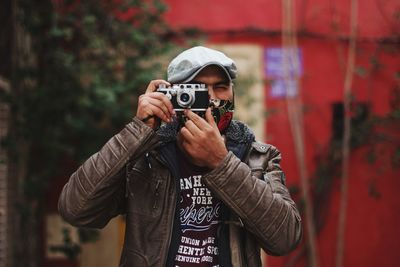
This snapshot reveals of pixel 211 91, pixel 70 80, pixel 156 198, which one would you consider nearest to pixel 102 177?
pixel 156 198

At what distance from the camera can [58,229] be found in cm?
600

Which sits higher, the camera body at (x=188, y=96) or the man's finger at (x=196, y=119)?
the camera body at (x=188, y=96)

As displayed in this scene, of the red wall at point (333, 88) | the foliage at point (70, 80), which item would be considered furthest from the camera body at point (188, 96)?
the red wall at point (333, 88)

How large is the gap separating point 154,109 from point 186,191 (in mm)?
314

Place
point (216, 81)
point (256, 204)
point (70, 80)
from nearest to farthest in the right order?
point (256, 204)
point (216, 81)
point (70, 80)

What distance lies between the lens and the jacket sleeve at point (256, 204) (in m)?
1.99

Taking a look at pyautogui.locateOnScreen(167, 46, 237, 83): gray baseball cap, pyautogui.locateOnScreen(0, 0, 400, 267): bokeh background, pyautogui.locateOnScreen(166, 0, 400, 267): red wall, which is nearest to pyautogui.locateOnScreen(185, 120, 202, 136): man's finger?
pyautogui.locateOnScreen(167, 46, 237, 83): gray baseball cap

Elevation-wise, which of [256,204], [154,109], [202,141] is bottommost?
[256,204]

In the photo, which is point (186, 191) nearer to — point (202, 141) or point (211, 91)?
point (202, 141)

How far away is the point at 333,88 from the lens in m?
6.19

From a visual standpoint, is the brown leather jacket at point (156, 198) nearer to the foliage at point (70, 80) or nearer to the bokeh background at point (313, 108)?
Answer: the foliage at point (70, 80)

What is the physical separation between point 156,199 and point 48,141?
3.18 m

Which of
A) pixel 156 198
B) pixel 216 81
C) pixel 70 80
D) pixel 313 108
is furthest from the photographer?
pixel 313 108

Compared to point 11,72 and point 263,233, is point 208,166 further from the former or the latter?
point 11,72
